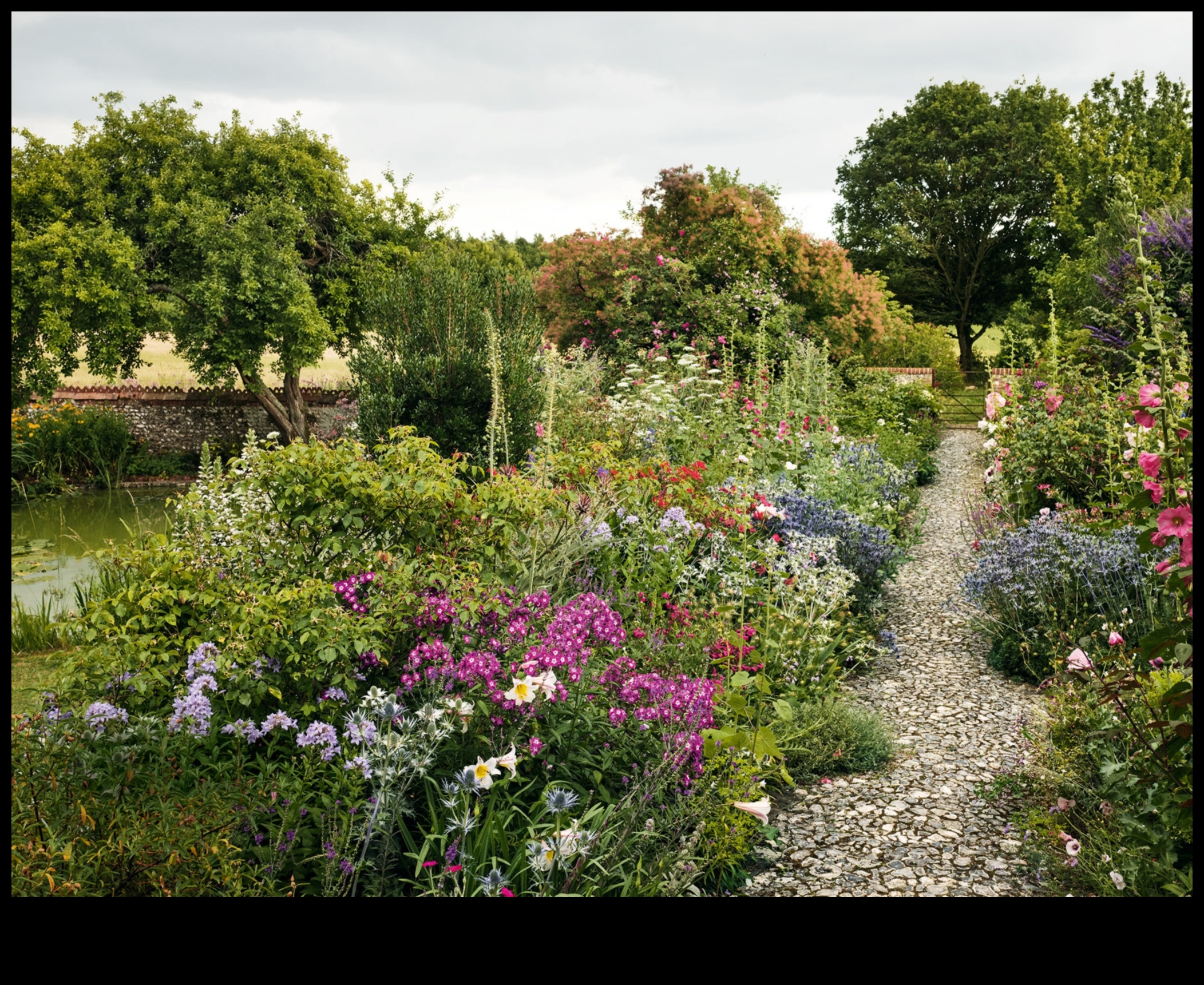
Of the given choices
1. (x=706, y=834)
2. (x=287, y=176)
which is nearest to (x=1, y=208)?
(x=706, y=834)

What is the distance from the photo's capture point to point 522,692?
2.36 metres

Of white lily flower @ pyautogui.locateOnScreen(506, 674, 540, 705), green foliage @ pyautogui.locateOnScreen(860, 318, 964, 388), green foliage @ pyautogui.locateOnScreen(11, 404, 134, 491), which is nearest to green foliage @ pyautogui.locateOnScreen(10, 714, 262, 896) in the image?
white lily flower @ pyautogui.locateOnScreen(506, 674, 540, 705)

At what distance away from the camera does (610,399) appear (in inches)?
361

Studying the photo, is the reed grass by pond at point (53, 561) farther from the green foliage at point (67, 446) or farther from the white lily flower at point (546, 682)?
the white lily flower at point (546, 682)

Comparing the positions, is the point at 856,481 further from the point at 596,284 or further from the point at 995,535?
the point at 596,284

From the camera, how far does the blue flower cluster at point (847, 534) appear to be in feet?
16.2

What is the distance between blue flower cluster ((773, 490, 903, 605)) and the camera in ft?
16.2

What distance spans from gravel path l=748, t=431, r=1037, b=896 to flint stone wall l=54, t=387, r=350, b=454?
42.9ft

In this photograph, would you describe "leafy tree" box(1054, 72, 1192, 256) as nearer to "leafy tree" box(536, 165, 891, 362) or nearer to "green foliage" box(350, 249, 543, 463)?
"leafy tree" box(536, 165, 891, 362)

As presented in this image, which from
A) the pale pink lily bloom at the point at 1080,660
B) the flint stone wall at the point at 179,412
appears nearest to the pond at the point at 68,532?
the flint stone wall at the point at 179,412

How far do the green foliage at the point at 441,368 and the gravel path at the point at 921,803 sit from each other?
451 centimetres
